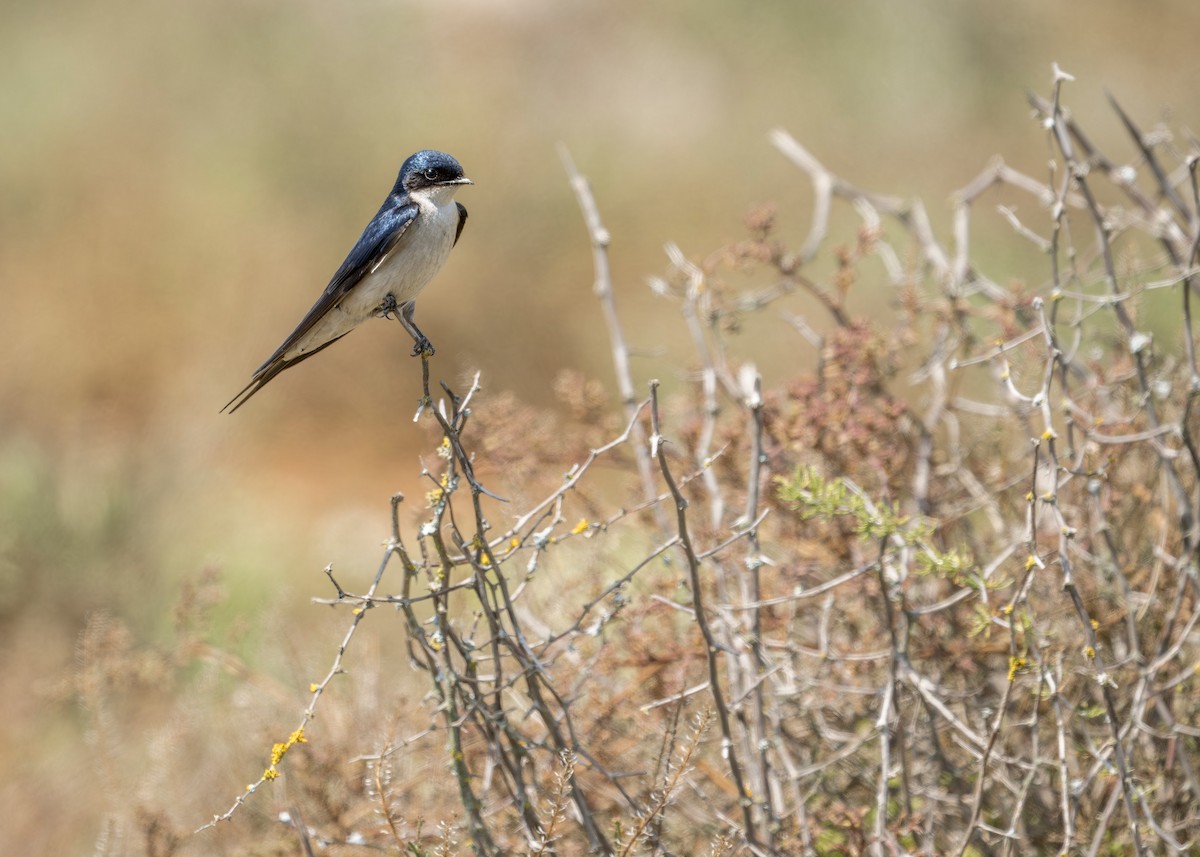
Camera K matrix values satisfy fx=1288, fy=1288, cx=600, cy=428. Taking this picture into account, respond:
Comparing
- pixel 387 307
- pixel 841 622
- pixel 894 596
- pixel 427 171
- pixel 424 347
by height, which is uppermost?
pixel 427 171

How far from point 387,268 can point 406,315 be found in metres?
0.12

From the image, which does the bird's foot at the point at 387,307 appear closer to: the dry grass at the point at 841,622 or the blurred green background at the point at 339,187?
the dry grass at the point at 841,622

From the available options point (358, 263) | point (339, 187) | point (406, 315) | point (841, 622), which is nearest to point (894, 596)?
point (841, 622)

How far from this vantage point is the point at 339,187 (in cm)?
1062

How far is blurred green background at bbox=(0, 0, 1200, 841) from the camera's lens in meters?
7.45

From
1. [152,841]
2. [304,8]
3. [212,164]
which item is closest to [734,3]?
[304,8]

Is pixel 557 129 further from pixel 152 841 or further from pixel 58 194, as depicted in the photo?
pixel 152 841

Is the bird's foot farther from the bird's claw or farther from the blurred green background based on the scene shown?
the blurred green background

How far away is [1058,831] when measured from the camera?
295 cm

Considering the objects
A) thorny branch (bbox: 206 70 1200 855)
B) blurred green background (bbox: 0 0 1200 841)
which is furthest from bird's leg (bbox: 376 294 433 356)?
blurred green background (bbox: 0 0 1200 841)

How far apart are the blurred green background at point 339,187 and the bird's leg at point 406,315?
3862 mm

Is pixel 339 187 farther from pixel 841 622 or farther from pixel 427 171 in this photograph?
pixel 841 622

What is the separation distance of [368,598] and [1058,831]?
1.83m

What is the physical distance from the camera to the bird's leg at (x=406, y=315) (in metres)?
2.64
